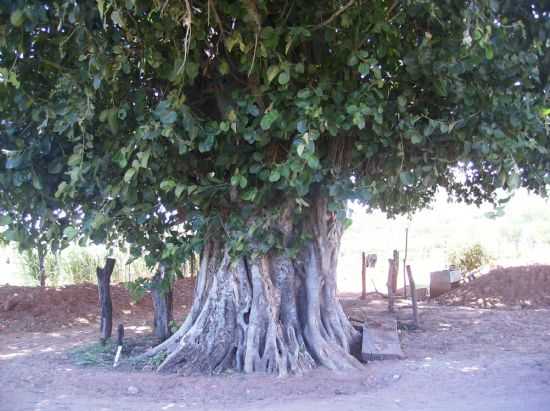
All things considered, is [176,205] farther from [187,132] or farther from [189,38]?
[189,38]

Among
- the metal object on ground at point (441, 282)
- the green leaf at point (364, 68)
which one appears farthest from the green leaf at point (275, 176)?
the metal object on ground at point (441, 282)

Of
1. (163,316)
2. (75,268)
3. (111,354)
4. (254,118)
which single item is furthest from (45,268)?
(254,118)

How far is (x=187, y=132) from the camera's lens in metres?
6.52

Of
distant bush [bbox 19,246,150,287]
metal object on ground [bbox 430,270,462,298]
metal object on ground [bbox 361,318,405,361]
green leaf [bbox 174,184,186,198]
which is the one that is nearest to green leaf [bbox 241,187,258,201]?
green leaf [bbox 174,184,186,198]

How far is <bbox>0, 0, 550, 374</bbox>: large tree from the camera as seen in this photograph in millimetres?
6109

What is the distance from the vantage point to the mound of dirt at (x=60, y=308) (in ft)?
39.3

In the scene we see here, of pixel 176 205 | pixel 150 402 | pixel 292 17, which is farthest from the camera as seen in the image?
pixel 176 205

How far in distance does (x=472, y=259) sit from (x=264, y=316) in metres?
13.4

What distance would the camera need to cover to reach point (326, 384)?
714 cm

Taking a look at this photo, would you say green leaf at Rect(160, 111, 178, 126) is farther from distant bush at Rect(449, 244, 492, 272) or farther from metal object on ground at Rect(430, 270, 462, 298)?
distant bush at Rect(449, 244, 492, 272)

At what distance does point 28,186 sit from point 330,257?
172 inches

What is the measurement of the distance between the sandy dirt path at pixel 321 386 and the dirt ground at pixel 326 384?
1 cm

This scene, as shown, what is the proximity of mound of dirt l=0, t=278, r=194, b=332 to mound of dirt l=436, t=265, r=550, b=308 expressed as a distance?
716 cm

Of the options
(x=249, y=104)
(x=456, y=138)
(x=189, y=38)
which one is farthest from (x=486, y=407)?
(x=189, y=38)
